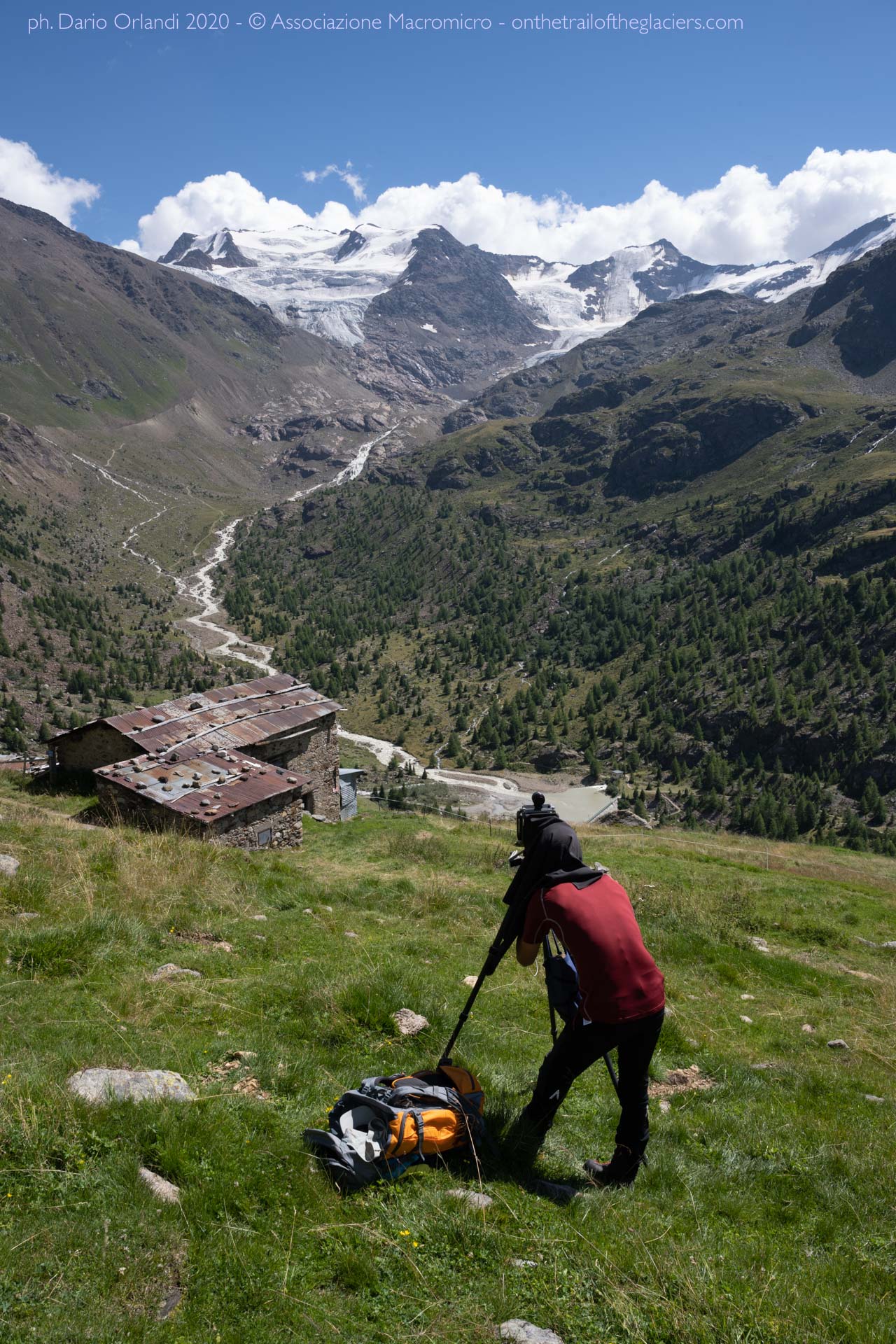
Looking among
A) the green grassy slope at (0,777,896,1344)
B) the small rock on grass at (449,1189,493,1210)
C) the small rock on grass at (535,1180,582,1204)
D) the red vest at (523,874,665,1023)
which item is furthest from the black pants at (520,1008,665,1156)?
the small rock on grass at (449,1189,493,1210)

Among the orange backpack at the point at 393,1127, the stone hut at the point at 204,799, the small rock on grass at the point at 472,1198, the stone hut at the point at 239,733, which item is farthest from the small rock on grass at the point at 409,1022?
the stone hut at the point at 239,733

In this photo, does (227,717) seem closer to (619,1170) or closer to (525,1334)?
(619,1170)

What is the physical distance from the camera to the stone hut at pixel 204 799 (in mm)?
19188

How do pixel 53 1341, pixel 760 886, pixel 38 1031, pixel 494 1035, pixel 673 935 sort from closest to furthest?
pixel 53 1341 → pixel 38 1031 → pixel 494 1035 → pixel 673 935 → pixel 760 886

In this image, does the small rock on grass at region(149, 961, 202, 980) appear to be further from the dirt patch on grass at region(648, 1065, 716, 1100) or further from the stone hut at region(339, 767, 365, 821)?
the stone hut at region(339, 767, 365, 821)

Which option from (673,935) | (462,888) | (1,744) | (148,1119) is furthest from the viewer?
(1,744)

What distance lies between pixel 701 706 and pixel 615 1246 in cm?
9994

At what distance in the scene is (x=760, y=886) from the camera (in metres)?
22.4

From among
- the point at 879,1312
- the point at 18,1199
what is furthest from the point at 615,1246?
the point at 18,1199

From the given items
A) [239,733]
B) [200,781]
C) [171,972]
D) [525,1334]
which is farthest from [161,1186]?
[239,733]

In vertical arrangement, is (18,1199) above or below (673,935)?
above

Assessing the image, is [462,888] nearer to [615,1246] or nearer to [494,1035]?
[494,1035]

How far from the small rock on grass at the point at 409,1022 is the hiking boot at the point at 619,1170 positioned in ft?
7.54

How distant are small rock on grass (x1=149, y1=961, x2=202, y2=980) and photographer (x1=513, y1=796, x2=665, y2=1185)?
421cm
